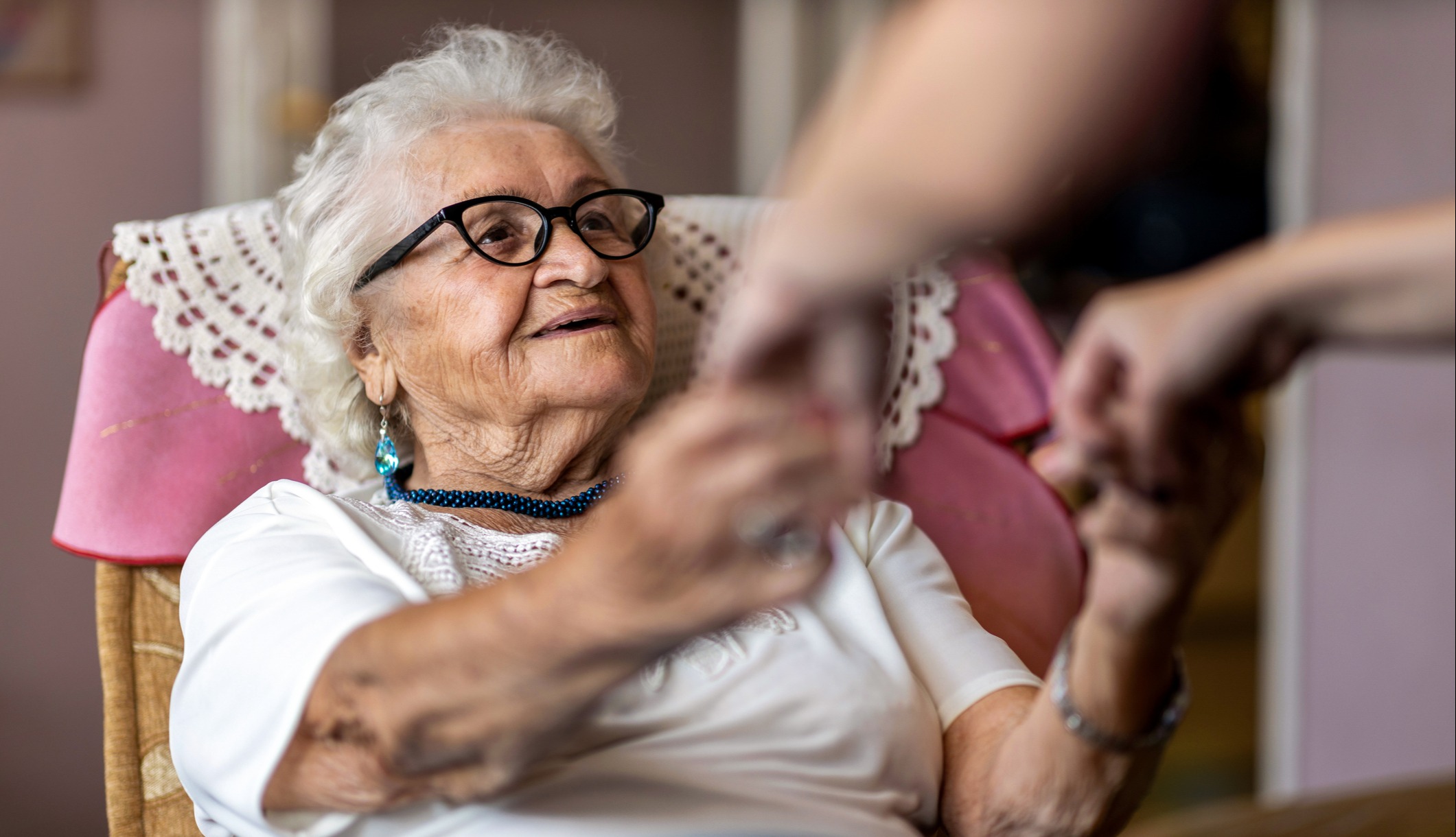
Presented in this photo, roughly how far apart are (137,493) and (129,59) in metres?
1.67

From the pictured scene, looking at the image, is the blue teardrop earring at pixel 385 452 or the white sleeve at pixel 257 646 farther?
the blue teardrop earring at pixel 385 452

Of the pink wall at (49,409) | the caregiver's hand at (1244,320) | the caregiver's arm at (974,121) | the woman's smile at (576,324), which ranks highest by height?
the caregiver's arm at (974,121)

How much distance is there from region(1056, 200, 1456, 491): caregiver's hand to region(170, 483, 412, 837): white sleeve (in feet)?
1.68

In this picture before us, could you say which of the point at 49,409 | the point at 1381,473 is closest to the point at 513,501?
the point at 49,409

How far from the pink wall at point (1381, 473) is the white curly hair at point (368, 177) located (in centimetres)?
160

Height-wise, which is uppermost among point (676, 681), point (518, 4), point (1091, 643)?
point (518, 4)

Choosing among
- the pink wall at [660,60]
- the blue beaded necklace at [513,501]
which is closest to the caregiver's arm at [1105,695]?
the blue beaded necklace at [513,501]

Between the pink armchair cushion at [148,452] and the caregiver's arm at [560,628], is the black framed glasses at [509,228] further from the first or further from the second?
the caregiver's arm at [560,628]

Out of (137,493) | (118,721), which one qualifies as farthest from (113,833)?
(137,493)

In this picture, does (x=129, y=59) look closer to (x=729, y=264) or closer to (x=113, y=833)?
(x=729, y=264)

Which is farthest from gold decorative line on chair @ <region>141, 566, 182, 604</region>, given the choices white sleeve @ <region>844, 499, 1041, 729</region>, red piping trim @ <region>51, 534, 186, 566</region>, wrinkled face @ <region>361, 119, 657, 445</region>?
white sleeve @ <region>844, 499, 1041, 729</region>

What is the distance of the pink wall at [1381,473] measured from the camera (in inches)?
86.7

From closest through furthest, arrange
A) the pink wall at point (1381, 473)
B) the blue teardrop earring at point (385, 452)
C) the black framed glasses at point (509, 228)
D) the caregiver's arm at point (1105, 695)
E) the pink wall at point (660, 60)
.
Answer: the caregiver's arm at point (1105, 695), the black framed glasses at point (509, 228), the blue teardrop earring at point (385, 452), the pink wall at point (1381, 473), the pink wall at point (660, 60)

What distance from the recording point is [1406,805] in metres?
0.88
